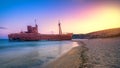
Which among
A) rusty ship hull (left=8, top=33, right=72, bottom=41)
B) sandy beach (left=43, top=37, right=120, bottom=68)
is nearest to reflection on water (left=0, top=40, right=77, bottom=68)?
sandy beach (left=43, top=37, right=120, bottom=68)

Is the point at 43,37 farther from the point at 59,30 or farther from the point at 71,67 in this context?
the point at 71,67

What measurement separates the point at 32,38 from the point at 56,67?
23.8 m

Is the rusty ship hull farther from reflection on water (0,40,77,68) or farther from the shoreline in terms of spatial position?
the shoreline

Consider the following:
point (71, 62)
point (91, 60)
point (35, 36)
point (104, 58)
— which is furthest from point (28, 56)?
point (35, 36)

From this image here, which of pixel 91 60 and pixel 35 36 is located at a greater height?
pixel 35 36

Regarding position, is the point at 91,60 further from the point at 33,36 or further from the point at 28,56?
the point at 33,36

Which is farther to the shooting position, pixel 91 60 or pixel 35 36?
pixel 35 36

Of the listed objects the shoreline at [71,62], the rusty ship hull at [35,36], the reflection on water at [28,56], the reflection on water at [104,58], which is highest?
the rusty ship hull at [35,36]

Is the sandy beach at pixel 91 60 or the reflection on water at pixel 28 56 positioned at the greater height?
the sandy beach at pixel 91 60

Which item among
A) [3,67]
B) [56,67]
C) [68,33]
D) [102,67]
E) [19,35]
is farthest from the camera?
[68,33]

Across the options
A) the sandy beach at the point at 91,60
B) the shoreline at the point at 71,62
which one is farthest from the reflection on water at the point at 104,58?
the shoreline at the point at 71,62

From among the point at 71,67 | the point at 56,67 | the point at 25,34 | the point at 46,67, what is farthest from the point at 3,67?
the point at 25,34

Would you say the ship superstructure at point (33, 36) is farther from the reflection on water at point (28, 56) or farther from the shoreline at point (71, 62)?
the shoreline at point (71, 62)

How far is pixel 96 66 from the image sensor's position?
311cm
